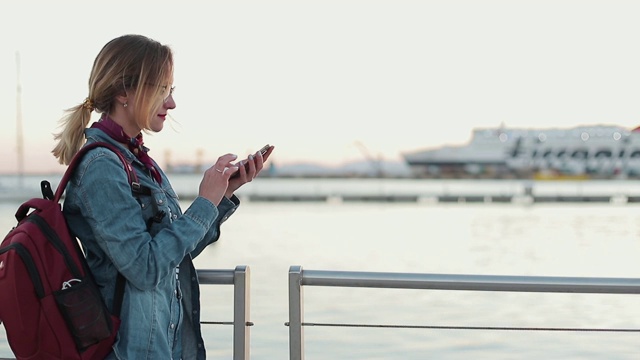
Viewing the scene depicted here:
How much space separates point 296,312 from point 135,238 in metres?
1.02

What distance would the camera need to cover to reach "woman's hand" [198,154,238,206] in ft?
6.48

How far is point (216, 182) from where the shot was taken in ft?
6.55

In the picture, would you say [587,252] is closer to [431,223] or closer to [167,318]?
[431,223]

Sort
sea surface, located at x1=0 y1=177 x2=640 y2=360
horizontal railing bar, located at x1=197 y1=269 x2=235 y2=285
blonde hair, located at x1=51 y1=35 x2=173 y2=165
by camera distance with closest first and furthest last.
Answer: blonde hair, located at x1=51 y1=35 x2=173 y2=165 → horizontal railing bar, located at x1=197 y1=269 x2=235 y2=285 → sea surface, located at x1=0 y1=177 x2=640 y2=360

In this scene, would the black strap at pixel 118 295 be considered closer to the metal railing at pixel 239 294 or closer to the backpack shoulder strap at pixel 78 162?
the backpack shoulder strap at pixel 78 162

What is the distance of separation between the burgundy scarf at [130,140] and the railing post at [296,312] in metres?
0.82

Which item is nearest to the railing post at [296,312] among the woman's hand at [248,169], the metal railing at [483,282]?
the metal railing at [483,282]

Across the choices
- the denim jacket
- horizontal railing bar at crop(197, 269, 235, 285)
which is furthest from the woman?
horizontal railing bar at crop(197, 269, 235, 285)

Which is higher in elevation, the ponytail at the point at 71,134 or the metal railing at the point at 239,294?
the ponytail at the point at 71,134

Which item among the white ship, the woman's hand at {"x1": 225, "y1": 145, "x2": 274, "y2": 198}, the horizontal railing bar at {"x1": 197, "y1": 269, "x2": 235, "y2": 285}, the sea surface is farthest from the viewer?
the white ship

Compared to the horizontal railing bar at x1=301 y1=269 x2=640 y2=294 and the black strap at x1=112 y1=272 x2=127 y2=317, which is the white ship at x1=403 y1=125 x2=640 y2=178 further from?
the black strap at x1=112 y1=272 x2=127 y2=317

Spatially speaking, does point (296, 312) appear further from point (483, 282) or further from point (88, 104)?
point (88, 104)

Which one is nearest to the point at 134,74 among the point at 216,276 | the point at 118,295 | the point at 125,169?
the point at 125,169

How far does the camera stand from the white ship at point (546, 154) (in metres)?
90.6
